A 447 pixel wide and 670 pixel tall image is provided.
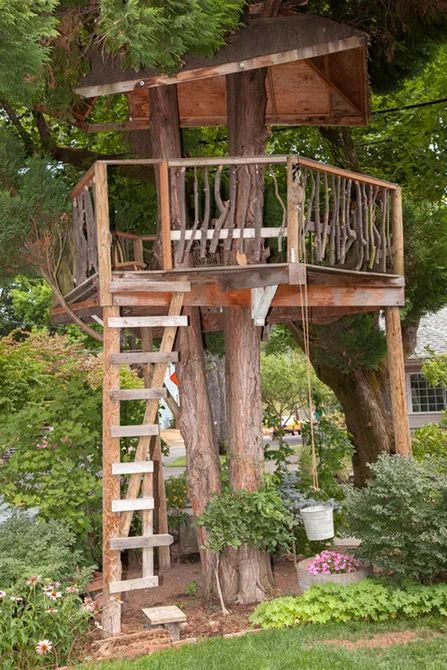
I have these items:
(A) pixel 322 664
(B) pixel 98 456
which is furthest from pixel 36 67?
(A) pixel 322 664

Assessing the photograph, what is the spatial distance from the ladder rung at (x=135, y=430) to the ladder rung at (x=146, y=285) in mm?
1310

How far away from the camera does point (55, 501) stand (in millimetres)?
8195

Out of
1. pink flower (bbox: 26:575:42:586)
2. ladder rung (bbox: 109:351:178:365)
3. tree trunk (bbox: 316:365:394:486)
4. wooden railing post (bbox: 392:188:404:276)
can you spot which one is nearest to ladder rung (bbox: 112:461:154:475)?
ladder rung (bbox: 109:351:178:365)

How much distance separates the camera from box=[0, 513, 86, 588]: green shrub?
22.2 ft

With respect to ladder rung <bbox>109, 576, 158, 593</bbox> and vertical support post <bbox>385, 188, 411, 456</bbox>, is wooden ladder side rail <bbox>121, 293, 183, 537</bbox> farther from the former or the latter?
vertical support post <bbox>385, 188, 411, 456</bbox>

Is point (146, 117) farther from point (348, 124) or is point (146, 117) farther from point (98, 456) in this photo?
point (98, 456)

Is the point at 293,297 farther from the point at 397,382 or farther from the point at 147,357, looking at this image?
the point at 147,357

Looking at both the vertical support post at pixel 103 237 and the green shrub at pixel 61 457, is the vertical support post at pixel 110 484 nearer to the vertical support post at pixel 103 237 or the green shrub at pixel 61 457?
the vertical support post at pixel 103 237

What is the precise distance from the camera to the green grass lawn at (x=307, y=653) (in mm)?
5848

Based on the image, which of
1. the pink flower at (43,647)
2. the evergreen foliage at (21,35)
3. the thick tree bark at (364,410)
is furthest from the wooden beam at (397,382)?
the evergreen foliage at (21,35)

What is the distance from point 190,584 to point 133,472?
6.52 feet

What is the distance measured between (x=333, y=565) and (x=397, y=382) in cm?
214

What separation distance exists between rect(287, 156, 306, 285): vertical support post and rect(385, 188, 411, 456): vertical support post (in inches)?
Answer: 65.3

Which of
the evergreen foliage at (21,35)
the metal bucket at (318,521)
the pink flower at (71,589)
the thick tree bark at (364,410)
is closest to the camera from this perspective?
A: the evergreen foliage at (21,35)
